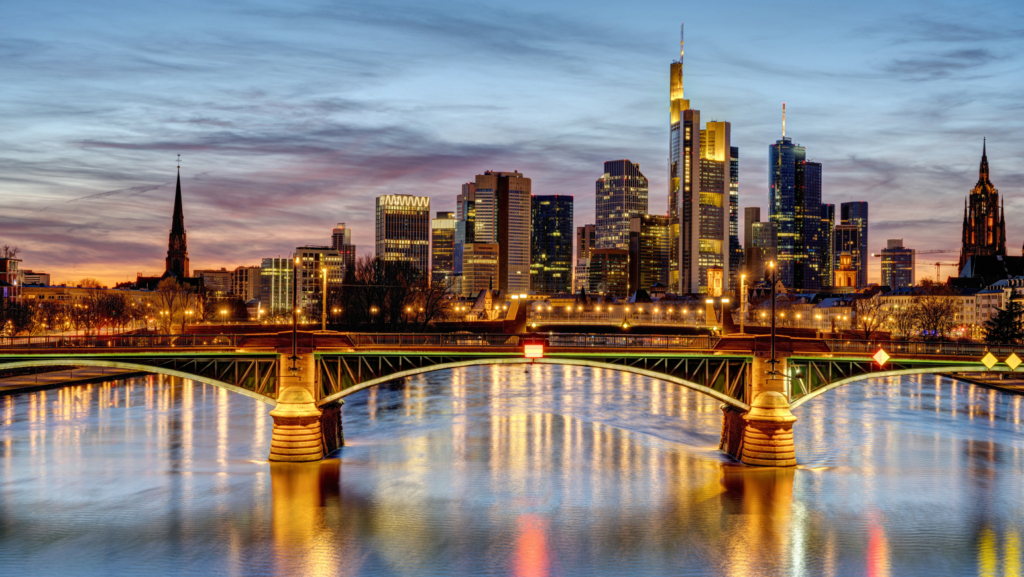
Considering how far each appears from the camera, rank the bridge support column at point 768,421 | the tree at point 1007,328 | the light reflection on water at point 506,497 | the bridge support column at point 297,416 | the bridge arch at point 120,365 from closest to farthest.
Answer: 1. the light reflection on water at point 506,497
2. the bridge arch at point 120,365
3. the bridge support column at point 768,421
4. the bridge support column at point 297,416
5. the tree at point 1007,328

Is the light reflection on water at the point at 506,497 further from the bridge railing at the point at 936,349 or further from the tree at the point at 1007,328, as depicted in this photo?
the tree at the point at 1007,328

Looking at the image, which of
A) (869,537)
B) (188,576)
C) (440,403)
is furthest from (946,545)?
(440,403)

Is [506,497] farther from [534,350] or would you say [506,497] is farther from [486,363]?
[534,350]


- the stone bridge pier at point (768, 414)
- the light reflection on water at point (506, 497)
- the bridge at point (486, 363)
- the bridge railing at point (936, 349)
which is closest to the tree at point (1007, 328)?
the light reflection on water at point (506, 497)

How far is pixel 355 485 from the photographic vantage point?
53281 mm

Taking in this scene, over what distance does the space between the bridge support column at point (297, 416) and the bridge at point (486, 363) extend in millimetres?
65

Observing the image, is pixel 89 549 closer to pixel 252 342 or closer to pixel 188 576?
pixel 188 576

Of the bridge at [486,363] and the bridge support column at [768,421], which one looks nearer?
the bridge support column at [768,421]

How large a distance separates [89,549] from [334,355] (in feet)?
63.2

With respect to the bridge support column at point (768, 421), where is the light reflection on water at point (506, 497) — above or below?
below

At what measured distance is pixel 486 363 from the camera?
2184 inches

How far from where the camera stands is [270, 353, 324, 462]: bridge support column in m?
56.4

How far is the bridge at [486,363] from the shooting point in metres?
56.2

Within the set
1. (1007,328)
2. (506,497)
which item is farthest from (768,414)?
(1007,328)
